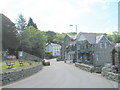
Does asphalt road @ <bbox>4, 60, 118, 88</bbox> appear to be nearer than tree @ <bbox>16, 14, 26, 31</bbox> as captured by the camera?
Yes

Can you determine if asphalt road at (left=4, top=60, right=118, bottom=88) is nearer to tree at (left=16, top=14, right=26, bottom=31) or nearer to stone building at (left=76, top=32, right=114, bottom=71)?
stone building at (left=76, top=32, right=114, bottom=71)

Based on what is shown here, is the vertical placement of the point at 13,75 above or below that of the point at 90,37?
below

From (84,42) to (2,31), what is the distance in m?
23.2

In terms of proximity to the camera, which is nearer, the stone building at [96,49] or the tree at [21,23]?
the stone building at [96,49]

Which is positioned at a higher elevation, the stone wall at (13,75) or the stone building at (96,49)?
the stone building at (96,49)

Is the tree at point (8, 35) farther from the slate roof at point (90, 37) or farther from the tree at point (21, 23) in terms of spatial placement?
the slate roof at point (90, 37)

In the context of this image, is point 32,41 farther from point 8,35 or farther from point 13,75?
point 13,75

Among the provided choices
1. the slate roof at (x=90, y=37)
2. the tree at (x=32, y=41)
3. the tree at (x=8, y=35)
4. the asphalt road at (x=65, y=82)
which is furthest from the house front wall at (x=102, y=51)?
the asphalt road at (x=65, y=82)

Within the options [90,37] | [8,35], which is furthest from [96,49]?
[8,35]

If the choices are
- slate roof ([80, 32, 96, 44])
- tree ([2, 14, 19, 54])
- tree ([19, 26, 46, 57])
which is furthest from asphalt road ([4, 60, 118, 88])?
tree ([19, 26, 46, 57])

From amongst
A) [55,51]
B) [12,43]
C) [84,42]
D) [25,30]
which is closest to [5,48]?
[12,43]

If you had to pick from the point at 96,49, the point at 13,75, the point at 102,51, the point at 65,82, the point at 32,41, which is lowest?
the point at 65,82

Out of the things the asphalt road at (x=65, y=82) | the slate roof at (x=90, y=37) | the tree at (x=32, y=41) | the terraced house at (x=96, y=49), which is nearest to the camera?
the asphalt road at (x=65, y=82)

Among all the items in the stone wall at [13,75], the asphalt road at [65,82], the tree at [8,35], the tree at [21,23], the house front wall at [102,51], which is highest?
the tree at [21,23]
